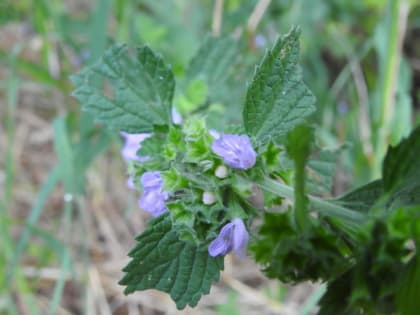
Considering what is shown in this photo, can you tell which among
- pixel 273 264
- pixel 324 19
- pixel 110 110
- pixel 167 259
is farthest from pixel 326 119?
pixel 273 264

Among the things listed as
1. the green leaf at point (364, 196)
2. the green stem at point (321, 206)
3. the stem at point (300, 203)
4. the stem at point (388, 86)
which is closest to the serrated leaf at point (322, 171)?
the green leaf at point (364, 196)

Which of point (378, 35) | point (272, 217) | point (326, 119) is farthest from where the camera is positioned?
point (326, 119)

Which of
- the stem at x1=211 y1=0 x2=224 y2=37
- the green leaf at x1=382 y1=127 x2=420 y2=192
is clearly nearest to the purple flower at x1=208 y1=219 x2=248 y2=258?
the green leaf at x1=382 y1=127 x2=420 y2=192

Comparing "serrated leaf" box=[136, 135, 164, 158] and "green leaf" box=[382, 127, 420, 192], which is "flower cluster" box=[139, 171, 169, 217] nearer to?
"serrated leaf" box=[136, 135, 164, 158]

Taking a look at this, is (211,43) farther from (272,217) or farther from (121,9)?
(272,217)

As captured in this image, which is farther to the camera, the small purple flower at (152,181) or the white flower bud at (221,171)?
the small purple flower at (152,181)

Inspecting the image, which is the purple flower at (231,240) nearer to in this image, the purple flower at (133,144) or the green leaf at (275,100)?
the green leaf at (275,100)
